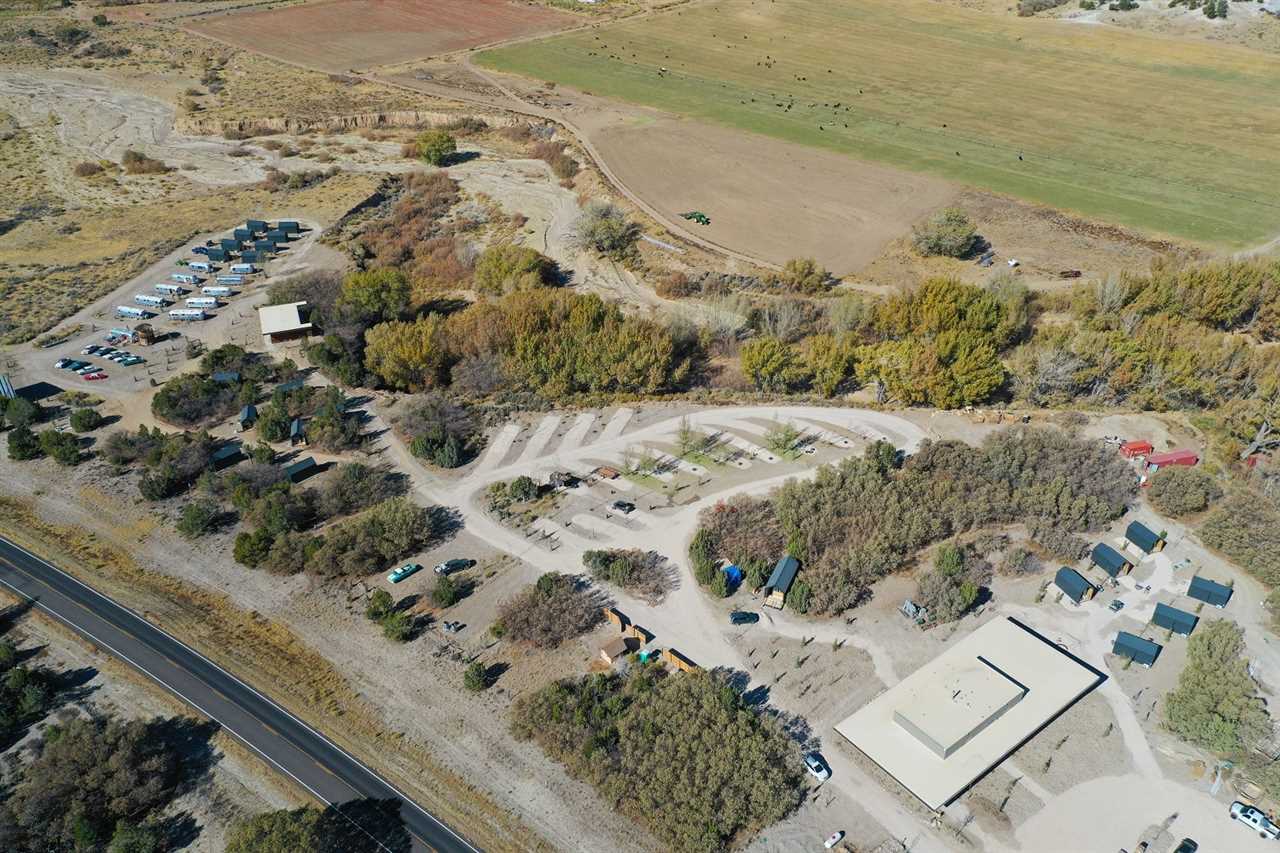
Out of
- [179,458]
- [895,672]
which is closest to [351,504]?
[179,458]

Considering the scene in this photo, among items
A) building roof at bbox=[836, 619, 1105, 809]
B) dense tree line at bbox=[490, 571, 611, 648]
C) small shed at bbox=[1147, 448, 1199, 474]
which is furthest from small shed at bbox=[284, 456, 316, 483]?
small shed at bbox=[1147, 448, 1199, 474]

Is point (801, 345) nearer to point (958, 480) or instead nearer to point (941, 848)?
point (958, 480)

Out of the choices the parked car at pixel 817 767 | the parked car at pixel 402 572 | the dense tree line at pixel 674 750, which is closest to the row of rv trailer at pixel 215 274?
the parked car at pixel 402 572

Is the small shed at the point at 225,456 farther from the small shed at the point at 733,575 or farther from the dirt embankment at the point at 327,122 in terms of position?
the dirt embankment at the point at 327,122

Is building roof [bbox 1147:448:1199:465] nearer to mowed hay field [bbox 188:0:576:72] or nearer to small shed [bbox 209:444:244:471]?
small shed [bbox 209:444:244:471]

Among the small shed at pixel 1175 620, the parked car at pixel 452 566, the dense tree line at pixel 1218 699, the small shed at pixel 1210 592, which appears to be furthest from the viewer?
the parked car at pixel 452 566

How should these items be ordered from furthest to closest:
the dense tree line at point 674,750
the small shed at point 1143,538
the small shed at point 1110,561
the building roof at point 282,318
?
the building roof at point 282,318 < the small shed at point 1143,538 < the small shed at point 1110,561 < the dense tree line at point 674,750
